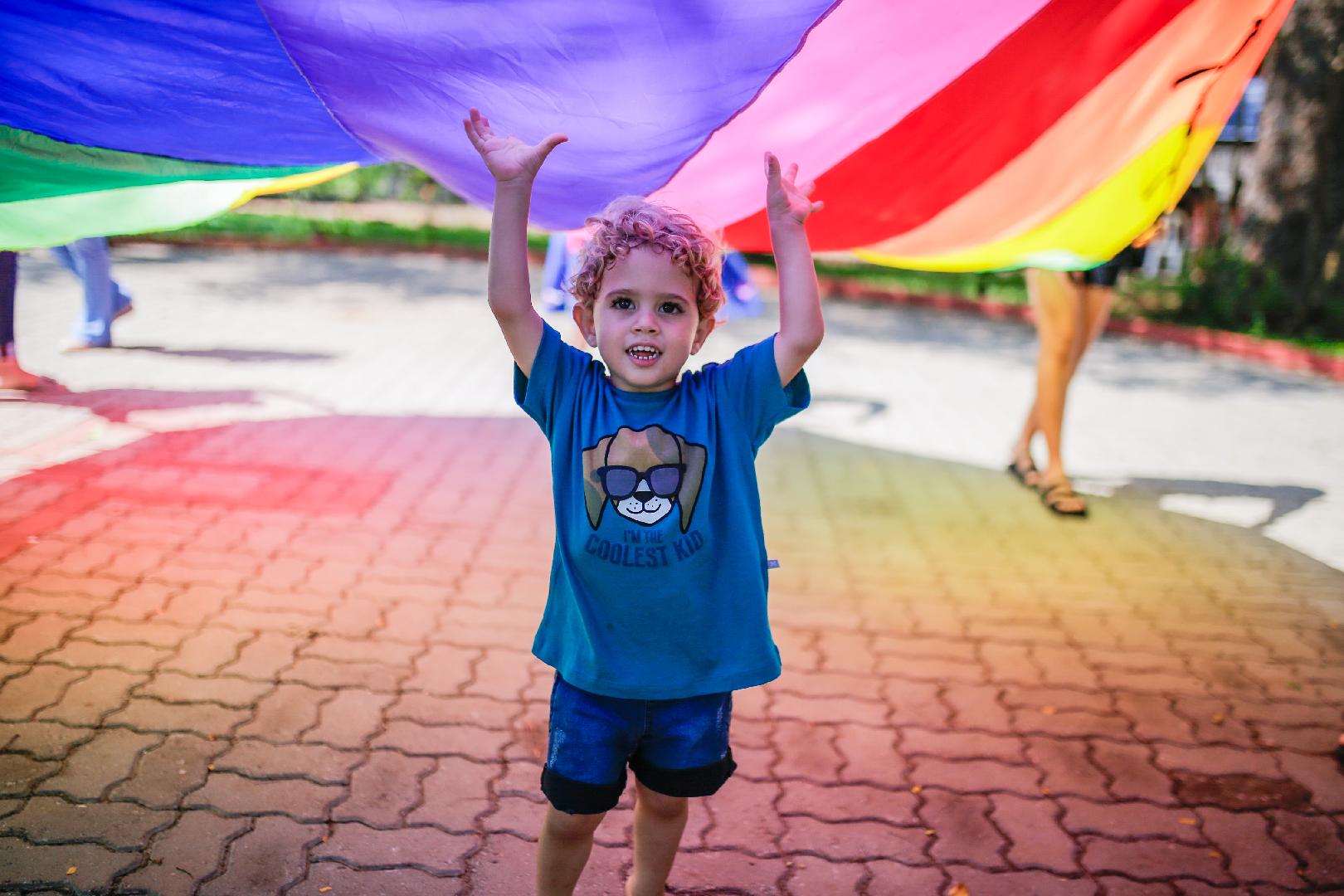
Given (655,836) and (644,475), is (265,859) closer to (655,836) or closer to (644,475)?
(655,836)

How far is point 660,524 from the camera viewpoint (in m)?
1.77

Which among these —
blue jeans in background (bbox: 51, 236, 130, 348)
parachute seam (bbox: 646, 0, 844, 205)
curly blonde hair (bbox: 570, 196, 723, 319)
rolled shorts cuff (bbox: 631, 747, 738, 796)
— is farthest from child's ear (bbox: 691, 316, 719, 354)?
blue jeans in background (bbox: 51, 236, 130, 348)

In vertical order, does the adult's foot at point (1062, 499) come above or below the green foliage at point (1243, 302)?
below

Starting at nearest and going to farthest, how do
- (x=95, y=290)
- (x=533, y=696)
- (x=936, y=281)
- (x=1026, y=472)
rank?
(x=533, y=696) < (x=1026, y=472) < (x=95, y=290) < (x=936, y=281)

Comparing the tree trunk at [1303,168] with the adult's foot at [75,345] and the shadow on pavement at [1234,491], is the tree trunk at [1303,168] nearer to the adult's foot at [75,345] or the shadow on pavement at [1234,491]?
the shadow on pavement at [1234,491]

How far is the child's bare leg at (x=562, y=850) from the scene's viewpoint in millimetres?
1869

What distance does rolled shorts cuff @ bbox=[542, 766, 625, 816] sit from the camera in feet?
5.92

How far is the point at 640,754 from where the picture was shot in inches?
74.0

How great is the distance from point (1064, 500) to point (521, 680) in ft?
10.2

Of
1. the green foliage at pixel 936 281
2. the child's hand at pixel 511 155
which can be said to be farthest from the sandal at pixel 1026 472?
the green foliage at pixel 936 281

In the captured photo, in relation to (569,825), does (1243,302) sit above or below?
above

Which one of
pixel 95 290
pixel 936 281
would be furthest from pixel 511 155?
pixel 936 281

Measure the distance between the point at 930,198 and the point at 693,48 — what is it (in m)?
1.26

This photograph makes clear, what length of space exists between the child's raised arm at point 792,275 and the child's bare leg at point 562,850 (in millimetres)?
945
